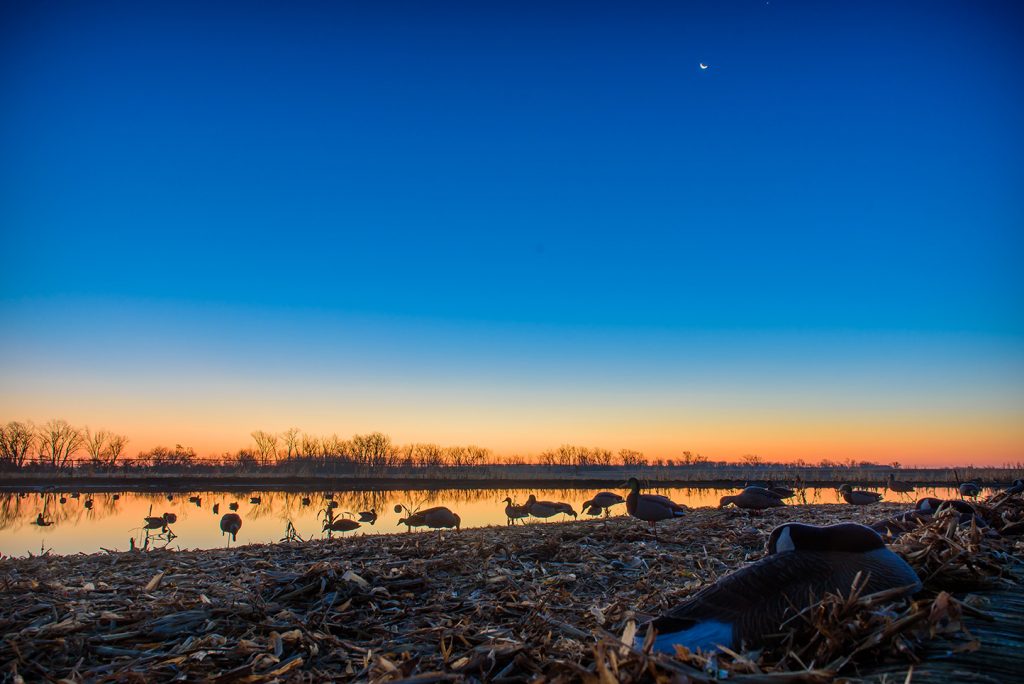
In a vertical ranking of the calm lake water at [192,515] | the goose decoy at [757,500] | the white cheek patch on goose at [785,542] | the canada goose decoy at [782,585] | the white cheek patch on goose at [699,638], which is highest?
the white cheek patch on goose at [785,542]

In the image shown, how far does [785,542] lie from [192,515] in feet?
99.2

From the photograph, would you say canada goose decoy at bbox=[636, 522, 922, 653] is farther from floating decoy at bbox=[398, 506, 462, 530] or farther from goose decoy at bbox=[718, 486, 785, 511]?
floating decoy at bbox=[398, 506, 462, 530]

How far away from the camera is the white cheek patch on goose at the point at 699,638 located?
2861 millimetres

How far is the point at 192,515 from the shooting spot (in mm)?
27484

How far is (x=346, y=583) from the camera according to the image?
5.54m

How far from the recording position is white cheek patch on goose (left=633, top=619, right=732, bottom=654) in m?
2.86

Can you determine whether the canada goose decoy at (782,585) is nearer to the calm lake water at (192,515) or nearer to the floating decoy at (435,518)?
the calm lake water at (192,515)

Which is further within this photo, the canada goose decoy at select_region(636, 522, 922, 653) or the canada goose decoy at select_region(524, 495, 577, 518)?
the canada goose decoy at select_region(524, 495, 577, 518)

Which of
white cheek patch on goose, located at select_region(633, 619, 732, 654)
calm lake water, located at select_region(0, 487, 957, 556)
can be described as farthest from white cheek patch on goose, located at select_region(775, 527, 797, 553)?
calm lake water, located at select_region(0, 487, 957, 556)

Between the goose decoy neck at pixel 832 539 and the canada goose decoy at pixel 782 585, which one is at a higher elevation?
the goose decoy neck at pixel 832 539

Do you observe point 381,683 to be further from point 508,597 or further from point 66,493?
point 66,493

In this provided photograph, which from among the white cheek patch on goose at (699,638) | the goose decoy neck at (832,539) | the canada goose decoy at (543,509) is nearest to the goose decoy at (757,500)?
the canada goose decoy at (543,509)

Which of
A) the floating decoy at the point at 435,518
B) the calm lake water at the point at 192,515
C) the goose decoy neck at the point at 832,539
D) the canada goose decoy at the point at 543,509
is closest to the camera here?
the goose decoy neck at the point at 832,539

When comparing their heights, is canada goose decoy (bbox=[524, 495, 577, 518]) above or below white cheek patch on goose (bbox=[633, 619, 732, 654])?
below
